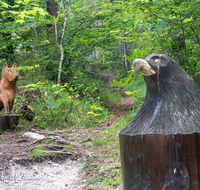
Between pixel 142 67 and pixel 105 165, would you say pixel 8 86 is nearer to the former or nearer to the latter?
pixel 105 165

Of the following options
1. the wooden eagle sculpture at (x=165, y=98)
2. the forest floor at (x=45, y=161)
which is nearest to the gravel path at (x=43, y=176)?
the forest floor at (x=45, y=161)

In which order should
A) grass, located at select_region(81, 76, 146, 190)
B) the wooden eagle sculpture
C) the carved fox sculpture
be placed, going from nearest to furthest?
the wooden eagle sculpture
grass, located at select_region(81, 76, 146, 190)
the carved fox sculpture

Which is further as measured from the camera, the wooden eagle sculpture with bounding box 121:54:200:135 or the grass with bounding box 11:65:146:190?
the grass with bounding box 11:65:146:190

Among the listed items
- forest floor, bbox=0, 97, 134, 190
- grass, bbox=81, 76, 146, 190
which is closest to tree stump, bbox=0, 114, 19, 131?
→ forest floor, bbox=0, 97, 134, 190

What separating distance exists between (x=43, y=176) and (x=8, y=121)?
2590 mm

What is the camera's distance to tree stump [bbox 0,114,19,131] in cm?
501

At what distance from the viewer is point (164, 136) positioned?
A: 4.42ft

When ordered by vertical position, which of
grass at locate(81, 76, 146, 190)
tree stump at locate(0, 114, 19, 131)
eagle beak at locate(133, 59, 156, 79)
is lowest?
grass at locate(81, 76, 146, 190)

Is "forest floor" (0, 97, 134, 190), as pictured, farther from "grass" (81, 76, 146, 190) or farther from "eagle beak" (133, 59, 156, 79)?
"eagle beak" (133, 59, 156, 79)

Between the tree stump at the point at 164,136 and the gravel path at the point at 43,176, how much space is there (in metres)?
1.41

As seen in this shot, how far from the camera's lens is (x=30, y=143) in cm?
421

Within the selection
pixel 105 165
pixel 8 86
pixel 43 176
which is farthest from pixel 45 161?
pixel 8 86

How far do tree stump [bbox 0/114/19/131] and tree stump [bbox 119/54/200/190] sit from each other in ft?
14.1

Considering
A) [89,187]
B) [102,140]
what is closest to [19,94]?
[102,140]
